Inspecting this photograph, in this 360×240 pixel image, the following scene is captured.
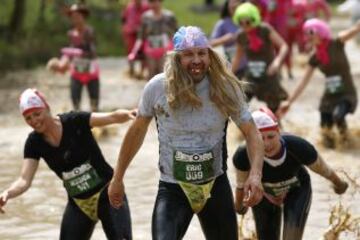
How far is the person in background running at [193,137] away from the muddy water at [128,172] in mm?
2311

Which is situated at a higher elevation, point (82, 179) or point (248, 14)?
point (248, 14)

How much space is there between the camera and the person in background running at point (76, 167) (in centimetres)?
653

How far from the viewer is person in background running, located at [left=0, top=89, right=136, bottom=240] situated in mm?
6527

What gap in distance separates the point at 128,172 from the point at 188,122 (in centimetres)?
564

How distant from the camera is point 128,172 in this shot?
11188 mm

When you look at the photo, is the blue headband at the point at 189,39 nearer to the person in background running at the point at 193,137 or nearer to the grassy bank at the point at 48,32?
the person in background running at the point at 193,137

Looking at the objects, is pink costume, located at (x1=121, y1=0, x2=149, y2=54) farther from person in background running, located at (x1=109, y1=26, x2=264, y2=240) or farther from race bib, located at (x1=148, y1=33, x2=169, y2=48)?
person in background running, located at (x1=109, y1=26, x2=264, y2=240)

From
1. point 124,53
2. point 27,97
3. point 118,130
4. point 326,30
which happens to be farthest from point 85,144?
point 124,53

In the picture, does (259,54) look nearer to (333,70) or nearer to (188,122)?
(333,70)

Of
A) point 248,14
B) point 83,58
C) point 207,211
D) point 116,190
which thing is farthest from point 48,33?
point 207,211

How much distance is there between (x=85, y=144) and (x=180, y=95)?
4.38ft

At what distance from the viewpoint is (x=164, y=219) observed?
563cm

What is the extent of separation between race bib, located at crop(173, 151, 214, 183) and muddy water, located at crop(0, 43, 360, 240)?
2383 mm

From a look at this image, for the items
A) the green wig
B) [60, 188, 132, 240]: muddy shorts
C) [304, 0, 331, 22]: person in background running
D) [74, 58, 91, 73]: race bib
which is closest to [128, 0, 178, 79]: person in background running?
[74, 58, 91, 73]: race bib
